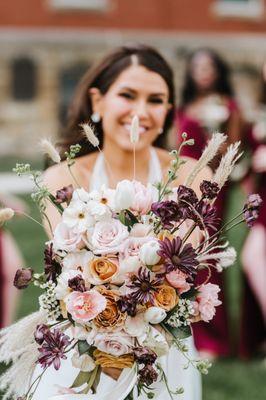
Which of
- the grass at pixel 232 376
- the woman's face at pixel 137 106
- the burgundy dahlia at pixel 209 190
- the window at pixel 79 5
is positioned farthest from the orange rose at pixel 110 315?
the window at pixel 79 5

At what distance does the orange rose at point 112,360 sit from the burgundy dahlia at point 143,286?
20cm

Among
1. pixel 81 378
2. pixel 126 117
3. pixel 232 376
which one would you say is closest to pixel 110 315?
pixel 81 378

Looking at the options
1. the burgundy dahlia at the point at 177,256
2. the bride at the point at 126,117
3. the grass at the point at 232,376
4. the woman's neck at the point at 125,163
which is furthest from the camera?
the grass at the point at 232,376

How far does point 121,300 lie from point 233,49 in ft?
80.5

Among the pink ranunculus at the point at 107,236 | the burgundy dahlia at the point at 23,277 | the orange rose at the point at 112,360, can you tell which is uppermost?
the pink ranunculus at the point at 107,236

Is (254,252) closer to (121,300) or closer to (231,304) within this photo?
(231,304)

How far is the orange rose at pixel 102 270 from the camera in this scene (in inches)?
102

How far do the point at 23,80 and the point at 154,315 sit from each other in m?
24.4

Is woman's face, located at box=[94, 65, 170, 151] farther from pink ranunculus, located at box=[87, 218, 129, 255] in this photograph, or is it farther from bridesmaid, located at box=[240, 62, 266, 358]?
bridesmaid, located at box=[240, 62, 266, 358]

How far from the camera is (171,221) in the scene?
2633 mm

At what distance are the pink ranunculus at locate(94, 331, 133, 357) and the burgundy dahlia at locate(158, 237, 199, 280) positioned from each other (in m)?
0.23

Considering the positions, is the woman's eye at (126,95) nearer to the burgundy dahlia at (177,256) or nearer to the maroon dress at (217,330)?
the burgundy dahlia at (177,256)

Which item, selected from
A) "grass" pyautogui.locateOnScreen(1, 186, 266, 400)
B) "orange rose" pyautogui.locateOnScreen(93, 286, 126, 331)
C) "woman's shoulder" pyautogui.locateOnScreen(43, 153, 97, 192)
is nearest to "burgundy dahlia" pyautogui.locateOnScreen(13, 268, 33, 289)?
"orange rose" pyautogui.locateOnScreen(93, 286, 126, 331)

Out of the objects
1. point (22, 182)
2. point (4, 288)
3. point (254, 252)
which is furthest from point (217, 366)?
point (22, 182)
